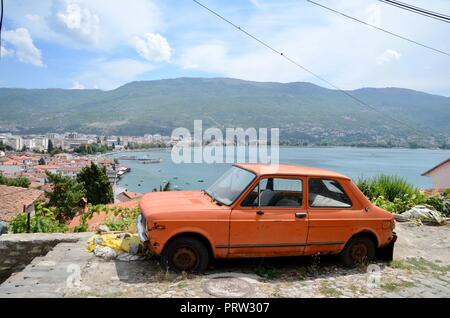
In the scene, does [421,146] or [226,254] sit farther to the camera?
[421,146]

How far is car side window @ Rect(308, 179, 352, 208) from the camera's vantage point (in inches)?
226

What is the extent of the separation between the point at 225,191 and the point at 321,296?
1.99 metres

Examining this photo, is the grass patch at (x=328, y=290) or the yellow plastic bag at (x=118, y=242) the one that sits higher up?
the yellow plastic bag at (x=118, y=242)

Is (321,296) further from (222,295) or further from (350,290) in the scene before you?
(222,295)

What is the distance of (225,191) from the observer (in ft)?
19.2

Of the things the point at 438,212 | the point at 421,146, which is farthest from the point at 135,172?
the point at 438,212

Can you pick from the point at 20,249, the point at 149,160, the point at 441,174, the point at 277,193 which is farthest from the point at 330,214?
the point at 149,160

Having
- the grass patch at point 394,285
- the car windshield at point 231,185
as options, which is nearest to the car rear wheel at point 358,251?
the grass patch at point 394,285

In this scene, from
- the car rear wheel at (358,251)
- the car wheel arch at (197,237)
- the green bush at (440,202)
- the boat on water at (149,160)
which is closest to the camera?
the car wheel arch at (197,237)

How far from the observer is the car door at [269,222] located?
5.26 m

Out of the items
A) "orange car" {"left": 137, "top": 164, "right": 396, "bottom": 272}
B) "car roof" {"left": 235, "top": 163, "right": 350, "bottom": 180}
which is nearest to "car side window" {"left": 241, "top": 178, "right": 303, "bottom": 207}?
"orange car" {"left": 137, "top": 164, "right": 396, "bottom": 272}

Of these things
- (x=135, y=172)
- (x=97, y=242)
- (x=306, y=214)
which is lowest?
(x=135, y=172)

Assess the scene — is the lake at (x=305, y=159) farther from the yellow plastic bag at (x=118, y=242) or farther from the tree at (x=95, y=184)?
the yellow plastic bag at (x=118, y=242)

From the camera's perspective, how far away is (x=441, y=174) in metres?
19.7
